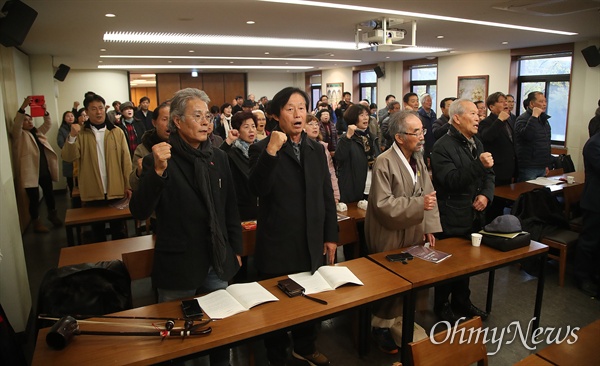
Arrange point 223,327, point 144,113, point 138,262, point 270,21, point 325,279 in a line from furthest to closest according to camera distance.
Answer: point 144,113 → point 270,21 → point 138,262 → point 325,279 → point 223,327

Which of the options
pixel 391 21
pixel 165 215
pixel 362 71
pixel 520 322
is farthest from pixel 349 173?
pixel 362 71

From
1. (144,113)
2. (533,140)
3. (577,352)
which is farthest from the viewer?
(144,113)

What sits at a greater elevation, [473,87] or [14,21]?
[14,21]

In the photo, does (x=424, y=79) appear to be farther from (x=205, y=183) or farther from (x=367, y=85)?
(x=205, y=183)

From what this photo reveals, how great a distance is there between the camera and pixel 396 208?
2.55 m

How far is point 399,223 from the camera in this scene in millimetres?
2602

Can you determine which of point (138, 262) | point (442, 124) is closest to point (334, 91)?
point (442, 124)

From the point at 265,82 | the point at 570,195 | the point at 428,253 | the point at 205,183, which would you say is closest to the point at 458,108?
the point at 428,253

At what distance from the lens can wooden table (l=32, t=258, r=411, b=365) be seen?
62.2 inches

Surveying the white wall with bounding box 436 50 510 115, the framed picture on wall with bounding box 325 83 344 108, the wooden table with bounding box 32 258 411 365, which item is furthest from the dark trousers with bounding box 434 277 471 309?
the framed picture on wall with bounding box 325 83 344 108

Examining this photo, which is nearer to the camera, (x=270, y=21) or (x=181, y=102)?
(x=181, y=102)

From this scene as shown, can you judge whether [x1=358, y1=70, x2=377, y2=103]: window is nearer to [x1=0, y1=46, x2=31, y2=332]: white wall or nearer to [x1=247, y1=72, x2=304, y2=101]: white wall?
[x1=247, y1=72, x2=304, y2=101]: white wall

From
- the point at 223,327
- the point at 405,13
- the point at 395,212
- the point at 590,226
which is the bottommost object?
the point at 590,226

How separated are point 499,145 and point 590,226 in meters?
1.54
